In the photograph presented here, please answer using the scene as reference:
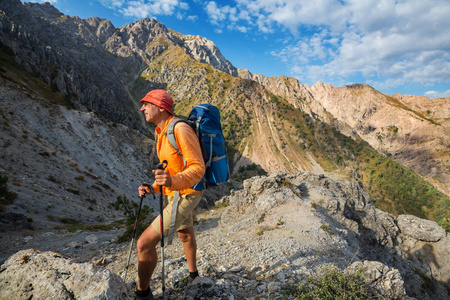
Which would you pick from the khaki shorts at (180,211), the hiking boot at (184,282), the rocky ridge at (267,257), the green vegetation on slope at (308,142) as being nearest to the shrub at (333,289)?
the rocky ridge at (267,257)

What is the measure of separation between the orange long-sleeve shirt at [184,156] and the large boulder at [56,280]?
140 cm

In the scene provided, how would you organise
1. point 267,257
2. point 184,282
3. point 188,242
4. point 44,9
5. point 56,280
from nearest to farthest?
point 56,280 → point 188,242 → point 184,282 → point 267,257 → point 44,9

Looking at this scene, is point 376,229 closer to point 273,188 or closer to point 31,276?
point 273,188

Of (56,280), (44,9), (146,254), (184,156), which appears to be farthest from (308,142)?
(44,9)

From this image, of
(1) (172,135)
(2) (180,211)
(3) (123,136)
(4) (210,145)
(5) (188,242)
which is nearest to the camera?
(1) (172,135)

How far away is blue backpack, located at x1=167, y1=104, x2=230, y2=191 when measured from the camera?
3.55 metres

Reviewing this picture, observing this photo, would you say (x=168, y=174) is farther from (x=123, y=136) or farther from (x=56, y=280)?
(x=123, y=136)

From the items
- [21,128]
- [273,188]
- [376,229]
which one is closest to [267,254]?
[273,188]

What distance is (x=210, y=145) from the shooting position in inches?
141

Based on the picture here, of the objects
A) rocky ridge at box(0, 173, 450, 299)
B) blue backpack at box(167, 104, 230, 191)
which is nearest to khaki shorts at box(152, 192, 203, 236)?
blue backpack at box(167, 104, 230, 191)

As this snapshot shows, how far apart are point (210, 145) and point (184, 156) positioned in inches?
24.1

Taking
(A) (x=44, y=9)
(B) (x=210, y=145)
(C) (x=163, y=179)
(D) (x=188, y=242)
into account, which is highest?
(A) (x=44, y=9)

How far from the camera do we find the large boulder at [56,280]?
246 centimetres

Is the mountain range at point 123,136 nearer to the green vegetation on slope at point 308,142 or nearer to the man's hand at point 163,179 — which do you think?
the green vegetation on slope at point 308,142
